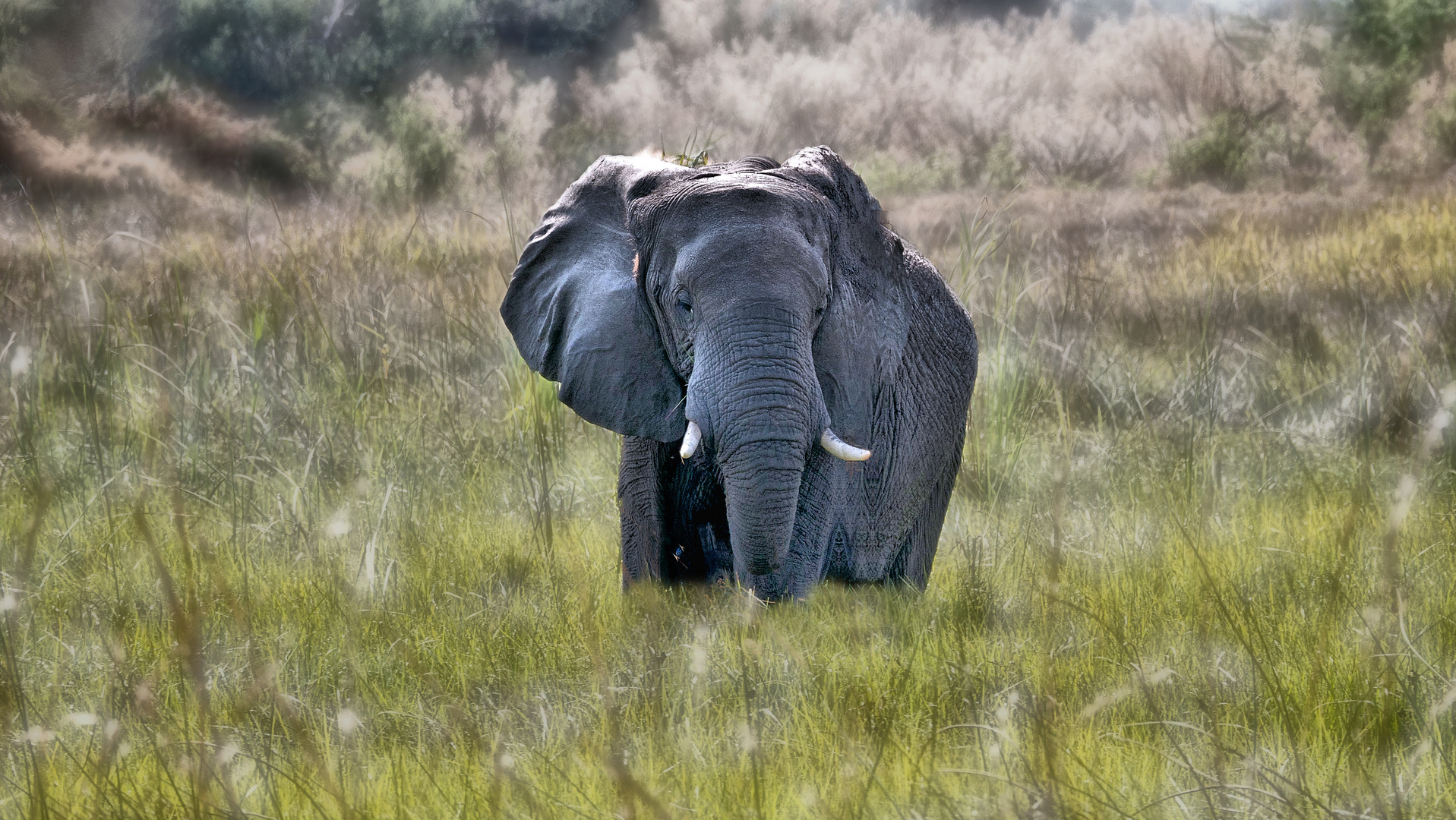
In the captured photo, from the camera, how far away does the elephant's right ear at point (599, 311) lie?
3.66 metres

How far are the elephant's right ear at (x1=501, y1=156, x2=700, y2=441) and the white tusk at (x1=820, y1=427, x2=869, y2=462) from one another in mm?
396

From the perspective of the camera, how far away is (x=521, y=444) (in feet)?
18.1

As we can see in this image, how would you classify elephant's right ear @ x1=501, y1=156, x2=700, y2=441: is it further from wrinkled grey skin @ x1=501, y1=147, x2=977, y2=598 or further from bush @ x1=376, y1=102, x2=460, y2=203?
bush @ x1=376, y1=102, x2=460, y2=203

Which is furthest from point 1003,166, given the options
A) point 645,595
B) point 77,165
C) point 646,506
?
point 645,595

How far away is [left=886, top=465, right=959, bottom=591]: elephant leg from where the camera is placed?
4.36m

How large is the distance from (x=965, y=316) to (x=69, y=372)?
3.77m

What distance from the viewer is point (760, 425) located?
3.26m

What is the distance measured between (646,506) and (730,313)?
31.7 inches

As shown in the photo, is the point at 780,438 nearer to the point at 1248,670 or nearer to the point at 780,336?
the point at 780,336

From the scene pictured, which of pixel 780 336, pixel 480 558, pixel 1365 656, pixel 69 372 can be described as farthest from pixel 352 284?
Answer: pixel 1365 656

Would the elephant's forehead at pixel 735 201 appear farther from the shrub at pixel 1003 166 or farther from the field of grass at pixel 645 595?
the shrub at pixel 1003 166

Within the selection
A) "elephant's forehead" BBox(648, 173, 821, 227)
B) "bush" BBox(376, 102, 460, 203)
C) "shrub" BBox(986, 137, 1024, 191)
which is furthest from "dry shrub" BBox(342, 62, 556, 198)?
"elephant's forehead" BBox(648, 173, 821, 227)

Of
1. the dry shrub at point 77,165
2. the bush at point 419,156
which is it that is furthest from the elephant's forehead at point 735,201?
the bush at point 419,156

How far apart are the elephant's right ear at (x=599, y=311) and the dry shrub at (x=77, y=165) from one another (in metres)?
7.16
